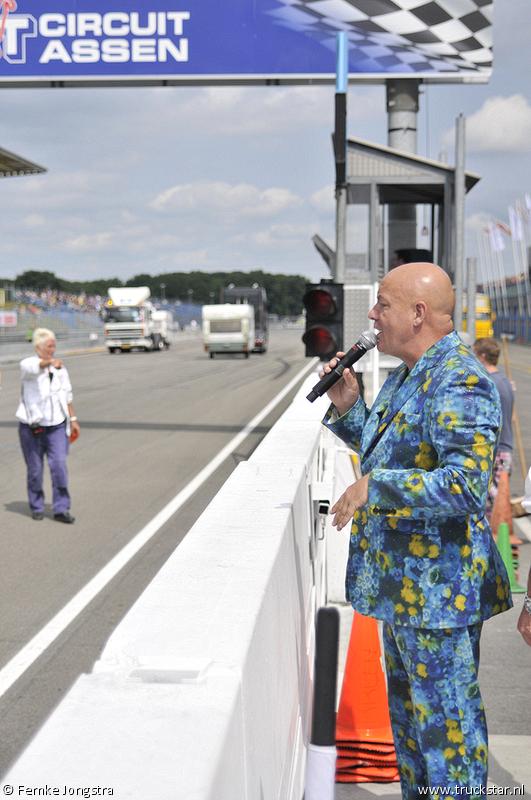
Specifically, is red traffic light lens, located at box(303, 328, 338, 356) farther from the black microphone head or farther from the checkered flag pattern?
the checkered flag pattern

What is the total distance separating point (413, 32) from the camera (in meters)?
13.6

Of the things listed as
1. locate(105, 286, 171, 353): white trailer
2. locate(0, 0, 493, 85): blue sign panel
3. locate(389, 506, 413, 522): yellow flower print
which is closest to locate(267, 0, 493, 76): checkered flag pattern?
locate(0, 0, 493, 85): blue sign panel

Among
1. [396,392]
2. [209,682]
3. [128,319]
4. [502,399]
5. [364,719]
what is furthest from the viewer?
[128,319]

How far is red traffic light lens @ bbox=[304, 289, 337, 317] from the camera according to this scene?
696 cm

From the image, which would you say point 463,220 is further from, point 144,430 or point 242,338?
point 242,338

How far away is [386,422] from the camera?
8.73 feet

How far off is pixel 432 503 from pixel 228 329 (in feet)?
147

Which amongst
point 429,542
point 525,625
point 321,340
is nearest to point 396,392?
point 429,542

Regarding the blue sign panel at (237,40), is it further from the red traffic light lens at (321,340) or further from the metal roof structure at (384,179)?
the red traffic light lens at (321,340)

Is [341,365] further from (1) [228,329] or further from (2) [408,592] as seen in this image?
(1) [228,329]

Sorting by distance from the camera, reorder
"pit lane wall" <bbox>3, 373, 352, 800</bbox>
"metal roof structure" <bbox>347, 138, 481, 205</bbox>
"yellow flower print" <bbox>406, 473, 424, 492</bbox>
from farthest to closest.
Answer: "metal roof structure" <bbox>347, 138, 481, 205</bbox> → "yellow flower print" <bbox>406, 473, 424, 492</bbox> → "pit lane wall" <bbox>3, 373, 352, 800</bbox>

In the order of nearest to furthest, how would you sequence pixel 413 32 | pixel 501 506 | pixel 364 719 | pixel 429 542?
pixel 429 542 < pixel 364 719 < pixel 501 506 < pixel 413 32

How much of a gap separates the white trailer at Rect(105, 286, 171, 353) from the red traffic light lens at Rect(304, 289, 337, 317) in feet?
143

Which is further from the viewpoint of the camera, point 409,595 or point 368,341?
point 368,341
